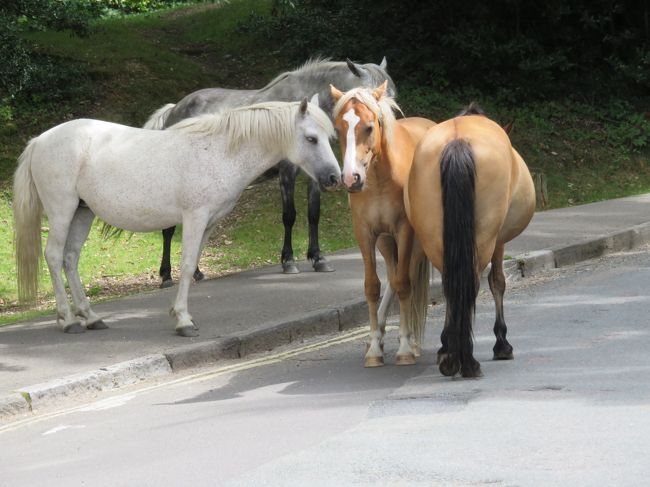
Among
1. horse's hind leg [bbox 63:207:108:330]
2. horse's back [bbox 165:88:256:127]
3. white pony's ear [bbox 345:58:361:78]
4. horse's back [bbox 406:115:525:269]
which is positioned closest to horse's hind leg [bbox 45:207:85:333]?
horse's hind leg [bbox 63:207:108:330]

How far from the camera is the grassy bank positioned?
14367 millimetres

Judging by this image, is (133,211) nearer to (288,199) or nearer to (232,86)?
(288,199)

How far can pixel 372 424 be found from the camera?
6.03m

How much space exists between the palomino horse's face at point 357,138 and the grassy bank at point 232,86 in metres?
5.70

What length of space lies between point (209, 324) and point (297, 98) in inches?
154

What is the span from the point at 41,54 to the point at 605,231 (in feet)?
38.5

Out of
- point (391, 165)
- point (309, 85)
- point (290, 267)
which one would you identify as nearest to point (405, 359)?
point (391, 165)

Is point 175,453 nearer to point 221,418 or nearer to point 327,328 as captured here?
point 221,418

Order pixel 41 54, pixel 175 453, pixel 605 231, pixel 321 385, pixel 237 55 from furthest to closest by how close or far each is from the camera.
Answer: pixel 237 55 → pixel 41 54 → pixel 605 231 → pixel 321 385 → pixel 175 453

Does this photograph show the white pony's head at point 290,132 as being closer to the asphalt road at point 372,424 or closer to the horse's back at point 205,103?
the asphalt road at point 372,424

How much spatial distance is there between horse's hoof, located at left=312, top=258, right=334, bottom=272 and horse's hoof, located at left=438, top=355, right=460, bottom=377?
Answer: 5052 mm

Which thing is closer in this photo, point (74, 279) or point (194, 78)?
point (74, 279)

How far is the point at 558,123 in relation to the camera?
21.4 m

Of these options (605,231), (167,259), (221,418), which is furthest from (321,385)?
(605,231)
